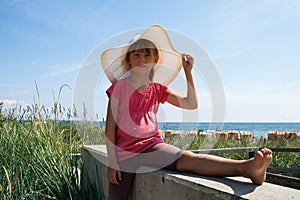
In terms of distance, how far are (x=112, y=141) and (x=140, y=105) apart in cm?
26

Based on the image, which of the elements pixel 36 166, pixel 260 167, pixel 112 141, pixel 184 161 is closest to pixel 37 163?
pixel 36 166

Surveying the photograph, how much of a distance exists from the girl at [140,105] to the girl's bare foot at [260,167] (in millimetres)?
283

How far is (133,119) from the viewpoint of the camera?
1.99m

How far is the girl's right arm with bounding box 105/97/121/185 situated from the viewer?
1.96 meters

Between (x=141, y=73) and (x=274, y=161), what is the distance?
3.25 m

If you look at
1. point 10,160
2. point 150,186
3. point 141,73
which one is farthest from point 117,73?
point 10,160

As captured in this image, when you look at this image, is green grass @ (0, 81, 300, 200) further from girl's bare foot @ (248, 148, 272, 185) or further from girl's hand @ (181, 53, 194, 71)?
girl's bare foot @ (248, 148, 272, 185)

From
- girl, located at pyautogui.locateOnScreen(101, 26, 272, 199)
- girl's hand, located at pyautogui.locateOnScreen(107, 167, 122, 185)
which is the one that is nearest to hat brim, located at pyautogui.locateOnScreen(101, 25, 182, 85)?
girl, located at pyautogui.locateOnScreen(101, 26, 272, 199)

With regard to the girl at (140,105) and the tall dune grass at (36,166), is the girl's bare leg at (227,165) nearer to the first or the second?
the girl at (140,105)

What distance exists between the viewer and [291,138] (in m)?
6.15

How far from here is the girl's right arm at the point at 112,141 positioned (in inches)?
77.1

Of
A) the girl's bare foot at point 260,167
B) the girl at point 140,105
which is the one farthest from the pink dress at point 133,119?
the girl's bare foot at point 260,167

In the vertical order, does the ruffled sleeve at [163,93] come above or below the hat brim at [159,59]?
below

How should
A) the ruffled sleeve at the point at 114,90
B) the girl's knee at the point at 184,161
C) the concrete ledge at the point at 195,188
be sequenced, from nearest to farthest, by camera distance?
the concrete ledge at the point at 195,188 → the girl's knee at the point at 184,161 → the ruffled sleeve at the point at 114,90
